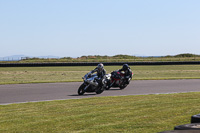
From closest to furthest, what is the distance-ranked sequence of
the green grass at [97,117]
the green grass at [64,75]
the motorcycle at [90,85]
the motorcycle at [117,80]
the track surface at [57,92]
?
1. the green grass at [97,117]
2. the track surface at [57,92]
3. the motorcycle at [90,85]
4. the motorcycle at [117,80]
5. the green grass at [64,75]

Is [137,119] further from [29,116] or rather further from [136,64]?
[136,64]

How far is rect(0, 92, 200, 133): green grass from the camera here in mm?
8664

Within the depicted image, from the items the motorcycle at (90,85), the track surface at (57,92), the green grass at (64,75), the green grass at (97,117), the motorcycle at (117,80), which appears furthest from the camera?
the green grass at (64,75)

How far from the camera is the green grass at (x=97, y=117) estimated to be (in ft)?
28.4

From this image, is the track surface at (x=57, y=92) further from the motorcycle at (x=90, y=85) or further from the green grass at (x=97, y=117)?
the green grass at (x=97, y=117)

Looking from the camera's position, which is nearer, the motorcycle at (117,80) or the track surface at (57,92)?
the track surface at (57,92)

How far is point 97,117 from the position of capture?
10055 millimetres

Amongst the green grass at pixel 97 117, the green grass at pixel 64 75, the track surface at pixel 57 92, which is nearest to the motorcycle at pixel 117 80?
the track surface at pixel 57 92

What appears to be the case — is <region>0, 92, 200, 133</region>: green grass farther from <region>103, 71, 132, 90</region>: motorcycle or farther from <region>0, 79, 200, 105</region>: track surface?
<region>103, 71, 132, 90</region>: motorcycle

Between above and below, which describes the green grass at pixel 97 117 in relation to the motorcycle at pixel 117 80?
below

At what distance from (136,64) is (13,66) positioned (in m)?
18.0

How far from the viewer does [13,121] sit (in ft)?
32.6

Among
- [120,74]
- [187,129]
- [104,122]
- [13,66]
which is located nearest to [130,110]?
[104,122]

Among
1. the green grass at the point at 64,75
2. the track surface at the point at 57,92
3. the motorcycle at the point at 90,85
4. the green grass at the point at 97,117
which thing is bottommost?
the green grass at the point at 64,75
